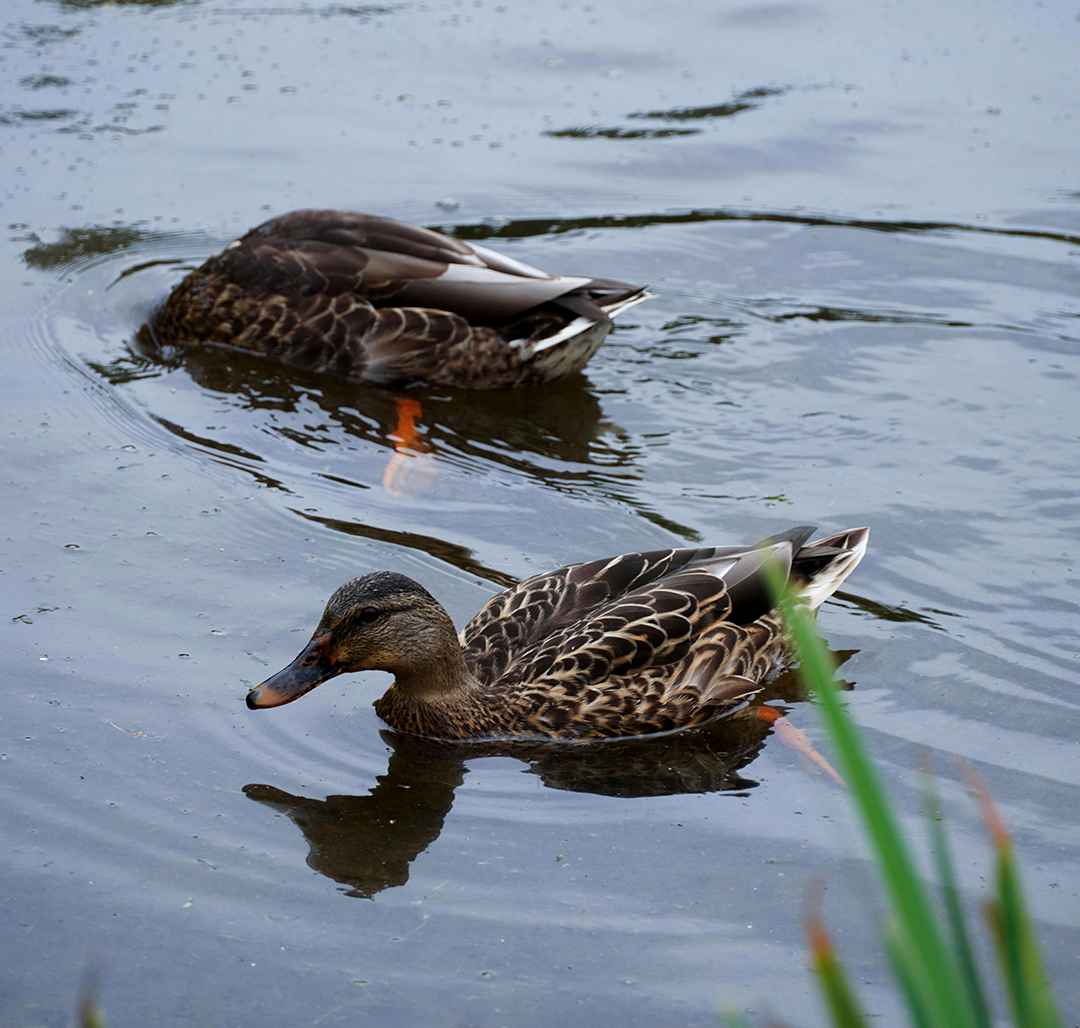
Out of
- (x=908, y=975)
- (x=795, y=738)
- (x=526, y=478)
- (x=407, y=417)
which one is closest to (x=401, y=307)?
(x=407, y=417)

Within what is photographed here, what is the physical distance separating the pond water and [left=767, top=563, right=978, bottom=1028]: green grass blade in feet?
7.06

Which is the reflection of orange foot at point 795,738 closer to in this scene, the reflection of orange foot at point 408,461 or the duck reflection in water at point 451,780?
the duck reflection in water at point 451,780

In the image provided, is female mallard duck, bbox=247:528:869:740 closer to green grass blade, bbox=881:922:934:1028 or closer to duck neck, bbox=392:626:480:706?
duck neck, bbox=392:626:480:706

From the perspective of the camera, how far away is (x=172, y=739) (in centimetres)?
454

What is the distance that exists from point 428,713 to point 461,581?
0.97m

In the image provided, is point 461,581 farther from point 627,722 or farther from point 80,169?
point 80,169

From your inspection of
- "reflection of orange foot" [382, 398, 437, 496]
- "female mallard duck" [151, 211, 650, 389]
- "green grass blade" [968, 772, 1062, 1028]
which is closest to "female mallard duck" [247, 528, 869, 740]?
"reflection of orange foot" [382, 398, 437, 496]

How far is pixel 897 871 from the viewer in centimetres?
142

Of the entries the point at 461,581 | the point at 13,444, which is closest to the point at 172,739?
the point at 461,581

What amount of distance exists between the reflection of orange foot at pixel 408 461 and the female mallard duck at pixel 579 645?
4.18ft

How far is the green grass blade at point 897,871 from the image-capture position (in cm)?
139

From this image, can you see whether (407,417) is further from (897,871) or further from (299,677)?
(897,871)

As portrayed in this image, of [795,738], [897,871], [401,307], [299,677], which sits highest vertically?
[897,871]

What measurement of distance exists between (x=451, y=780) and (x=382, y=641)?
0.52 metres
